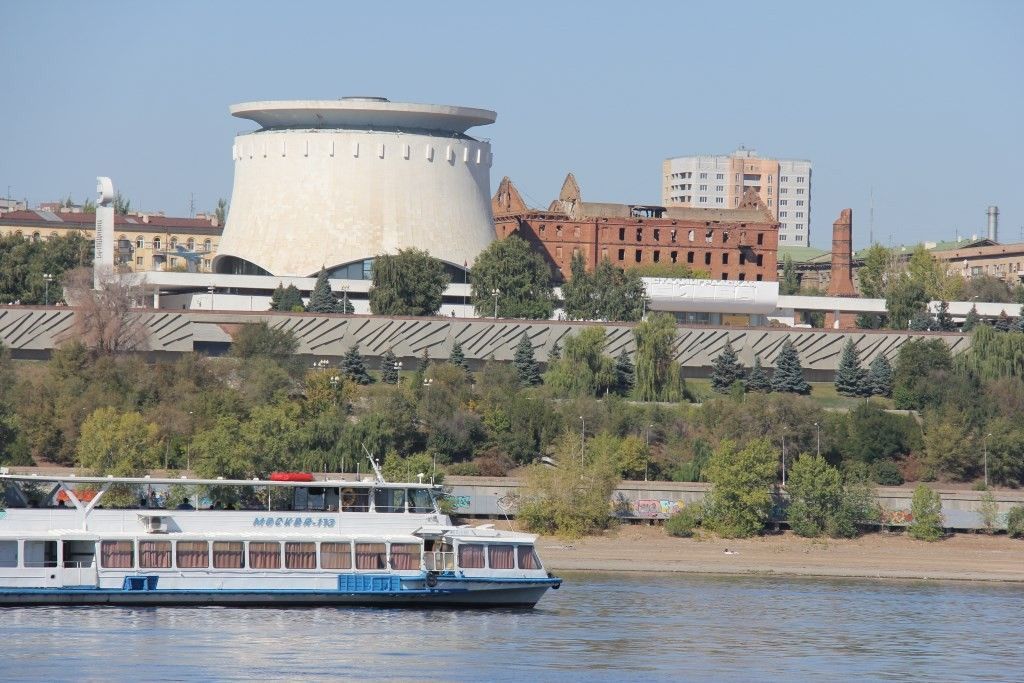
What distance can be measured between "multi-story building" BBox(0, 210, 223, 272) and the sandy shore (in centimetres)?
8388

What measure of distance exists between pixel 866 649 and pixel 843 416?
4150 cm

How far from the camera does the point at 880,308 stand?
12625 centimetres

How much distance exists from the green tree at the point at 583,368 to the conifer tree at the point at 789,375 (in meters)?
9.37

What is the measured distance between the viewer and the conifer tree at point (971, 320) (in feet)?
374

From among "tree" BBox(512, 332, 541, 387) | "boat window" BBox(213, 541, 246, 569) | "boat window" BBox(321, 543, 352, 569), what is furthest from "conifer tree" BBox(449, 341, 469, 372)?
"boat window" BBox(213, 541, 246, 569)

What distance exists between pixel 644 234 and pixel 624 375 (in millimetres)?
45512

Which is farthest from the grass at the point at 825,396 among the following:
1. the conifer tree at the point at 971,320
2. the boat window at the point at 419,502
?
the boat window at the point at 419,502

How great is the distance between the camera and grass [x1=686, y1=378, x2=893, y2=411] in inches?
3708

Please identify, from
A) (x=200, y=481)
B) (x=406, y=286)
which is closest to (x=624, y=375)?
(x=406, y=286)

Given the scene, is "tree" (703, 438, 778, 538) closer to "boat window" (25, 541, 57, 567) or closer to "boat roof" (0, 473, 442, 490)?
"boat roof" (0, 473, 442, 490)

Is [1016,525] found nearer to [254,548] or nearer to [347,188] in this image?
[254,548]

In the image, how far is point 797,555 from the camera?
67.3m

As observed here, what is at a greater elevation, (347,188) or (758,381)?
(347,188)

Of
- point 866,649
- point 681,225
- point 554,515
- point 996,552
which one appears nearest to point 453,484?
point 554,515
